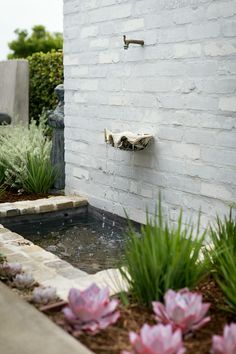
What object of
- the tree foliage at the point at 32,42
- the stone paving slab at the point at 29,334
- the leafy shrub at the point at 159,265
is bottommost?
the stone paving slab at the point at 29,334

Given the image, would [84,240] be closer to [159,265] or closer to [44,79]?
[159,265]

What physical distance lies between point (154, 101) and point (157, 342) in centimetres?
253

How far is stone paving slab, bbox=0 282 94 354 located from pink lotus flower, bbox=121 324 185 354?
221mm

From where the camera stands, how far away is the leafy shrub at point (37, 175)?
211 inches

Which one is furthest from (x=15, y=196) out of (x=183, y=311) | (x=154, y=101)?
(x=183, y=311)

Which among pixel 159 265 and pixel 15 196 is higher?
pixel 159 265

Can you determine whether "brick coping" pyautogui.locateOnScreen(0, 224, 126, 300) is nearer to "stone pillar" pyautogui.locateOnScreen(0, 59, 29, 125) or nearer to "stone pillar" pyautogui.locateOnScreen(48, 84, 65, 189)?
"stone pillar" pyautogui.locateOnScreen(48, 84, 65, 189)

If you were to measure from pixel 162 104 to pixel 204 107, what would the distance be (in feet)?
A: 1.49

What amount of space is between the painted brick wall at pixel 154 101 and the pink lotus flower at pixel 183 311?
59.4 inches

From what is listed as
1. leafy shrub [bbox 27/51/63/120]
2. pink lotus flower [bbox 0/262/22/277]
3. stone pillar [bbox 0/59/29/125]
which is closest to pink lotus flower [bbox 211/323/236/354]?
pink lotus flower [bbox 0/262/22/277]

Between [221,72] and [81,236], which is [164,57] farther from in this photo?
[81,236]

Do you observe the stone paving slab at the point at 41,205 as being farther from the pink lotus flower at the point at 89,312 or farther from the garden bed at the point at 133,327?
the pink lotus flower at the point at 89,312

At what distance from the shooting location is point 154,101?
406 centimetres

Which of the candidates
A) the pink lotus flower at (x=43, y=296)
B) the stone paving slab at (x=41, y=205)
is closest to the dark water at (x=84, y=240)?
the stone paving slab at (x=41, y=205)
